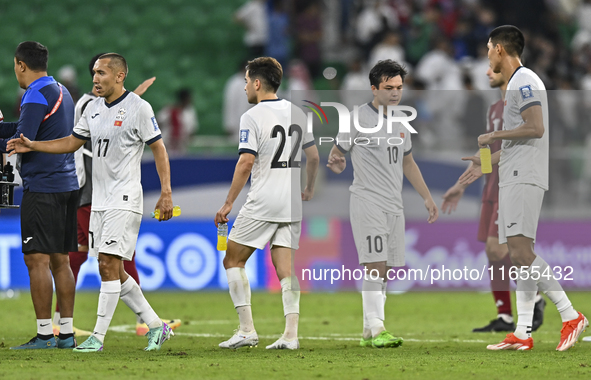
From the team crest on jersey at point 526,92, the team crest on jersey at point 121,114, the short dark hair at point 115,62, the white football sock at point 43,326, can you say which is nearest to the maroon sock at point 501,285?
the team crest on jersey at point 526,92

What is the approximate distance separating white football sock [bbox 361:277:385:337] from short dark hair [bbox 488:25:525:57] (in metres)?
2.17

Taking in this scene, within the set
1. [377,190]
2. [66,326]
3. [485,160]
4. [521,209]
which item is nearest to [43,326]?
[66,326]

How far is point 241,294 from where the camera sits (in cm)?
725

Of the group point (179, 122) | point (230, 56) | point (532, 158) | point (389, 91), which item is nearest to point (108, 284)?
point (389, 91)

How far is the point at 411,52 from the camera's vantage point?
1717cm

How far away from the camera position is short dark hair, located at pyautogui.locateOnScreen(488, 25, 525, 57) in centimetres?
727

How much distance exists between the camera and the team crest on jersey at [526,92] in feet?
23.1

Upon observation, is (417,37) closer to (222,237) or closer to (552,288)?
(552,288)

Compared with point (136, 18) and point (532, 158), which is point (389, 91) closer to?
point (532, 158)

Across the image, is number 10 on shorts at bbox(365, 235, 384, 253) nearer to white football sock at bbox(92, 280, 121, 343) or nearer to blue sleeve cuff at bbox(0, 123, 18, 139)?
Answer: white football sock at bbox(92, 280, 121, 343)

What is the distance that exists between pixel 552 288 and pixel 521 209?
0.68 metres

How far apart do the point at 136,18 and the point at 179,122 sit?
539 cm

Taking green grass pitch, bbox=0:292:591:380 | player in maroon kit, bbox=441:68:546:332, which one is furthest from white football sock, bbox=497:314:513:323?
green grass pitch, bbox=0:292:591:380

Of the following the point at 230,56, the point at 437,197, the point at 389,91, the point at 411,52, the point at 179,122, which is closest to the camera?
the point at 389,91
